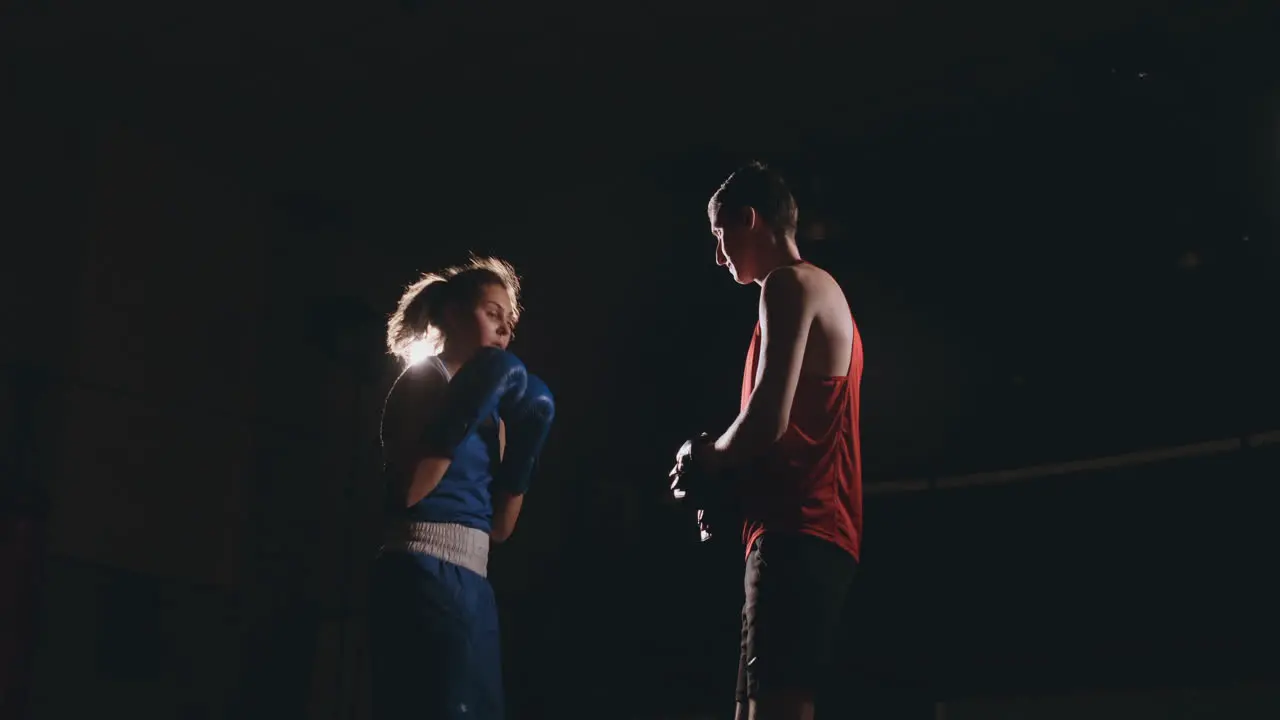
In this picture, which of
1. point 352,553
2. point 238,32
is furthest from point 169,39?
point 352,553

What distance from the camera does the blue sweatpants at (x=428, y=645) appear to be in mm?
2312

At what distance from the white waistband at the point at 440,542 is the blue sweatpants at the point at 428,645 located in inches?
0.6

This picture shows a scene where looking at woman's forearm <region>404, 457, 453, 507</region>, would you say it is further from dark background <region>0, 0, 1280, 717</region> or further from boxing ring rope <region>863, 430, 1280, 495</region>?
boxing ring rope <region>863, 430, 1280, 495</region>

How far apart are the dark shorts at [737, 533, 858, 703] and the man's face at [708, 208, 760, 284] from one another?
19.5 inches

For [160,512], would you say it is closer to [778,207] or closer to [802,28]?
[802,28]

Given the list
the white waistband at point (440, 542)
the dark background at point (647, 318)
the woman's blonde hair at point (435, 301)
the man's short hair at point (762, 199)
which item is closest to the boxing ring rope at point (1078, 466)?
the dark background at point (647, 318)

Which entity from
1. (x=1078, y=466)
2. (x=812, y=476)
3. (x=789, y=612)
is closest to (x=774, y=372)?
(x=812, y=476)

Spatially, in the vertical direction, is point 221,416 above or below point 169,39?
below

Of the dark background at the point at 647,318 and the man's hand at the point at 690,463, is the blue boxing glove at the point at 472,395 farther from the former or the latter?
the dark background at the point at 647,318

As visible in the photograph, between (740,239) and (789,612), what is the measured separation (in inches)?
25.8

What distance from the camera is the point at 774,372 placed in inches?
78.0

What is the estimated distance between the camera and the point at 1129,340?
186 inches

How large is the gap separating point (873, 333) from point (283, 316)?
2.55m

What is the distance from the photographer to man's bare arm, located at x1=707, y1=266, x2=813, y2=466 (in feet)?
6.47
